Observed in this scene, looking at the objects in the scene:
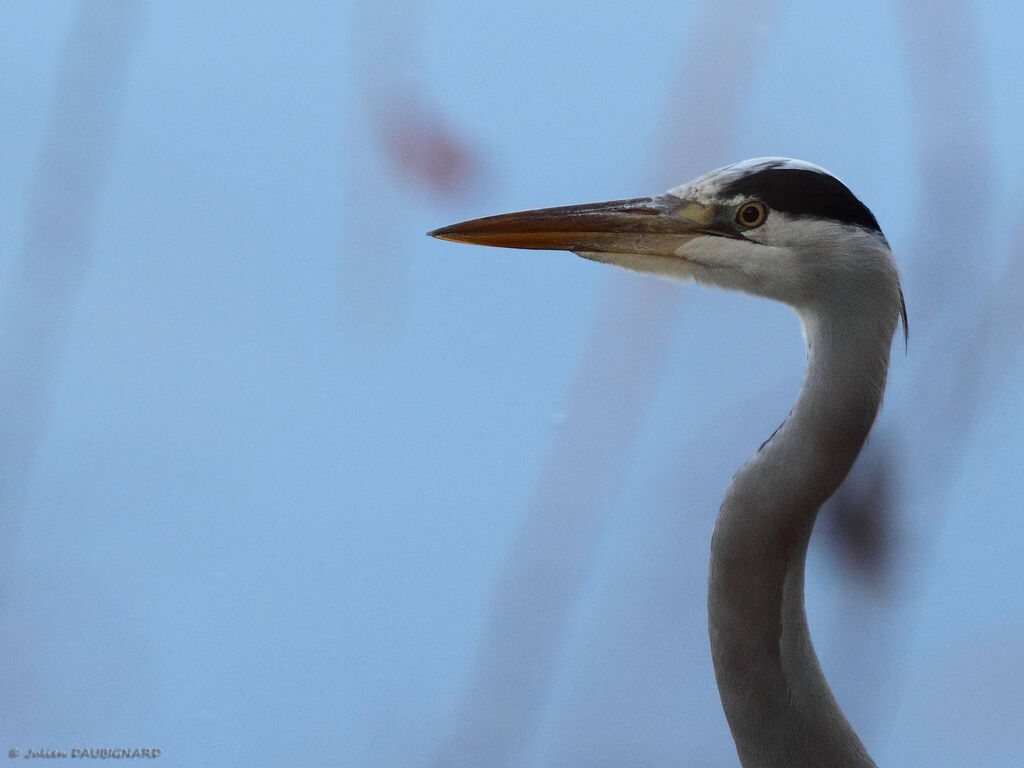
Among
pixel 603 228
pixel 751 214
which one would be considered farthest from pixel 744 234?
pixel 603 228

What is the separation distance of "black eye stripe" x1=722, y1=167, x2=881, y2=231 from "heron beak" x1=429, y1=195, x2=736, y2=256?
0.05m

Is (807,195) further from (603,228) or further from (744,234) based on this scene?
(603,228)

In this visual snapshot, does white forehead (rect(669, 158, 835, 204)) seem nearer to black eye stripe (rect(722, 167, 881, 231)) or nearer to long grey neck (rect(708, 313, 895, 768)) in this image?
black eye stripe (rect(722, 167, 881, 231))

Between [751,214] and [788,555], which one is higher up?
[751,214]

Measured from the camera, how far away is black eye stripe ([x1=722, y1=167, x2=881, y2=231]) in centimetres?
82

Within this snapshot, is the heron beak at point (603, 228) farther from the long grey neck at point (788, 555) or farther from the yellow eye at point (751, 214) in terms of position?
the long grey neck at point (788, 555)

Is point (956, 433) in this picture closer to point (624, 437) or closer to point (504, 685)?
point (624, 437)

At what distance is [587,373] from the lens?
1296 millimetres

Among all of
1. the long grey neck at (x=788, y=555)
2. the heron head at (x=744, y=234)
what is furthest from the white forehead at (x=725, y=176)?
the long grey neck at (x=788, y=555)

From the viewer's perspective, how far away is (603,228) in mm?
895

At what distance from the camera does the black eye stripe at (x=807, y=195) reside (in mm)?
824

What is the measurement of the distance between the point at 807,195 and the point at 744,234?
6 cm

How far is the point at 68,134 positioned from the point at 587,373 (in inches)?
30.6

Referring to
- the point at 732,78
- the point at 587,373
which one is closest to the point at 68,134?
the point at 587,373
